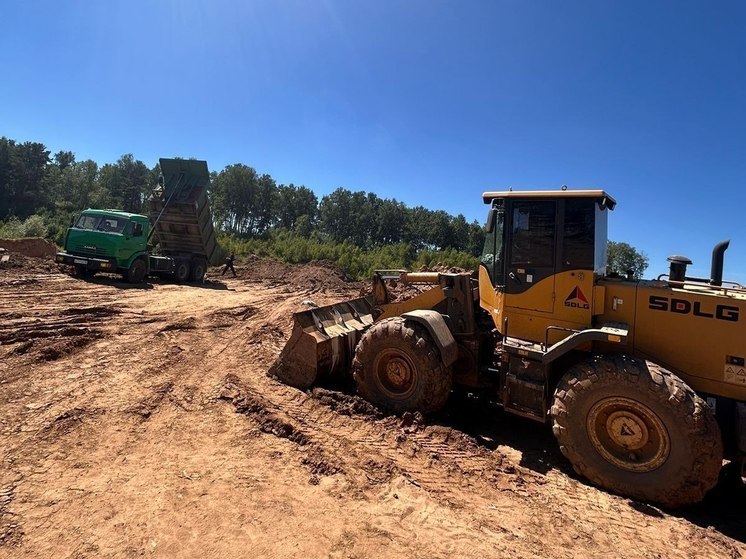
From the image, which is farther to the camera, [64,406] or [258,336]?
[258,336]

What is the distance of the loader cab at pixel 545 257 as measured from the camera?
184 inches

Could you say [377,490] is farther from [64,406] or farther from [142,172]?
[142,172]

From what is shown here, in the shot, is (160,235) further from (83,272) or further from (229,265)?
(229,265)

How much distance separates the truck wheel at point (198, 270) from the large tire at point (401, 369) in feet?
47.6

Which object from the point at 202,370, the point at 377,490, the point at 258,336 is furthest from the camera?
the point at 258,336

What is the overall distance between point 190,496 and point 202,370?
333 cm

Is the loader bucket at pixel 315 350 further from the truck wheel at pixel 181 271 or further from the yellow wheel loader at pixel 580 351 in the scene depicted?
the truck wheel at pixel 181 271

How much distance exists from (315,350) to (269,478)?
7.65ft

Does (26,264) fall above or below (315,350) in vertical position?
above

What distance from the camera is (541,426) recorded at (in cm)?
555

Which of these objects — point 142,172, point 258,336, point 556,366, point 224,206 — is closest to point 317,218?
point 224,206

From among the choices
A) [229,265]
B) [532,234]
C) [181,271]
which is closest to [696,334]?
[532,234]

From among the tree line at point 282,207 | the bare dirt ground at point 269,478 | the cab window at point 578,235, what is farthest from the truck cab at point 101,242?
the tree line at point 282,207

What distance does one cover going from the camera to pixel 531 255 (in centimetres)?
496
